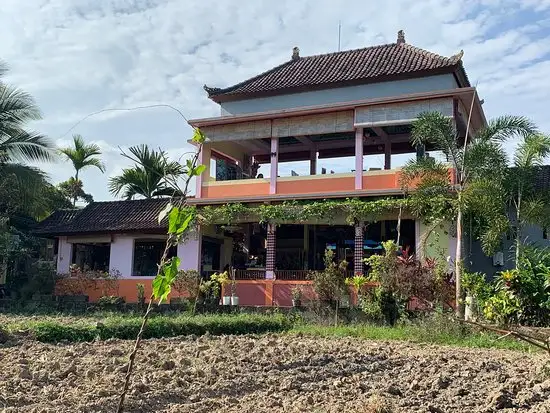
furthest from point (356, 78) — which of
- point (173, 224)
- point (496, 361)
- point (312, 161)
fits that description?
point (173, 224)

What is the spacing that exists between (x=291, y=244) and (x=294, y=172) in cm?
328

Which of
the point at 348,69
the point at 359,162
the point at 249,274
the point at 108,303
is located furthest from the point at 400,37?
the point at 108,303

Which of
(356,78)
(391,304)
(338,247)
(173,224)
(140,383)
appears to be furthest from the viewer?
(338,247)

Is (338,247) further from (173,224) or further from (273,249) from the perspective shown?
(173,224)

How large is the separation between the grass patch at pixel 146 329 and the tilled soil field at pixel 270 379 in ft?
1.86

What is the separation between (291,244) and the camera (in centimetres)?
2144

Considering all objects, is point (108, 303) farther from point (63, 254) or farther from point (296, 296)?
point (63, 254)

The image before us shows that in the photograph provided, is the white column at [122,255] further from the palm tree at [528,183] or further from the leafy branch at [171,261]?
the leafy branch at [171,261]

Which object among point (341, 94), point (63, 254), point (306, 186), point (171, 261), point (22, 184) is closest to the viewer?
point (171, 261)

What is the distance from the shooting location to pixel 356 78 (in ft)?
62.8

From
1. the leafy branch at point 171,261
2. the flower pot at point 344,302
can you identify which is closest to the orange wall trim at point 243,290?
the flower pot at point 344,302

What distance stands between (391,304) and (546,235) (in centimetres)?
654

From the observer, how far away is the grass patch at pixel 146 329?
10.3 m

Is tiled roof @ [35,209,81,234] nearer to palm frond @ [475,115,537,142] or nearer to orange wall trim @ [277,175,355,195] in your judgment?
orange wall trim @ [277,175,355,195]
